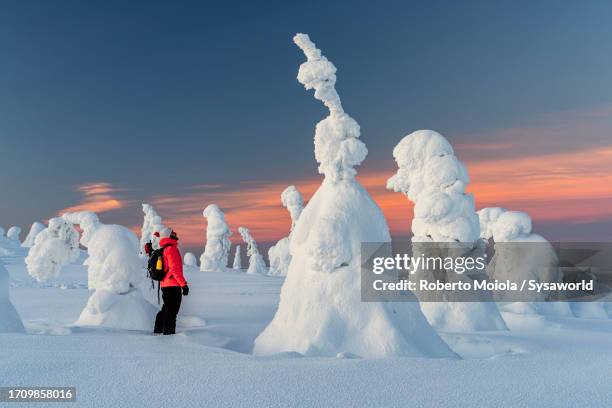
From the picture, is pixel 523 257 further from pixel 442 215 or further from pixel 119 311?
pixel 119 311

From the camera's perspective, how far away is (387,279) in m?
9.72

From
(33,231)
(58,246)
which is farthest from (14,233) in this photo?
(58,246)

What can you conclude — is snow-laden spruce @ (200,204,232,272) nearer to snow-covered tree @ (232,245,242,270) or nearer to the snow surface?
snow-covered tree @ (232,245,242,270)

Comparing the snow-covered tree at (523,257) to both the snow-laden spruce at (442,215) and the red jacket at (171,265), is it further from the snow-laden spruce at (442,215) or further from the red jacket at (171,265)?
the red jacket at (171,265)

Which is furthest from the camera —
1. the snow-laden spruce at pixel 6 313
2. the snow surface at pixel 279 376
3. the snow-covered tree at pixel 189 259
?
the snow-covered tree at pixel 189 259

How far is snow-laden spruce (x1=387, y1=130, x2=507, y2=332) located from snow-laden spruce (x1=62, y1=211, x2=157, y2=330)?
328 inches

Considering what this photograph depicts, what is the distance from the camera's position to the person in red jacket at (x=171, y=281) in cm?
1011

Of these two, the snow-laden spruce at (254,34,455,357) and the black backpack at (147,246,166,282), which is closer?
the snow-laden spruce at (254,34,455,357)

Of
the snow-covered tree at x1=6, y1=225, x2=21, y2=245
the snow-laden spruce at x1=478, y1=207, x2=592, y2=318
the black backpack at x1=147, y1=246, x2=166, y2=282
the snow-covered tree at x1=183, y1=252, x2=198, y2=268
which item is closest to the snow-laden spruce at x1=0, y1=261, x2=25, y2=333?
the black backpack at x1=147, y1=246, x2=166, y2=282

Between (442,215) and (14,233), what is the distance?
60.6m

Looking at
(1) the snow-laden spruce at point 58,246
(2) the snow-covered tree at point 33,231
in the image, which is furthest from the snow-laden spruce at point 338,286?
(2) the snow-covered tree at point 33,231

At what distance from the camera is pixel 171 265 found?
33.1ft

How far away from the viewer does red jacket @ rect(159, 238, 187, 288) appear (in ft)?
33.1

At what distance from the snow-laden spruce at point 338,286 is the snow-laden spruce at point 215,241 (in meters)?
35.5
